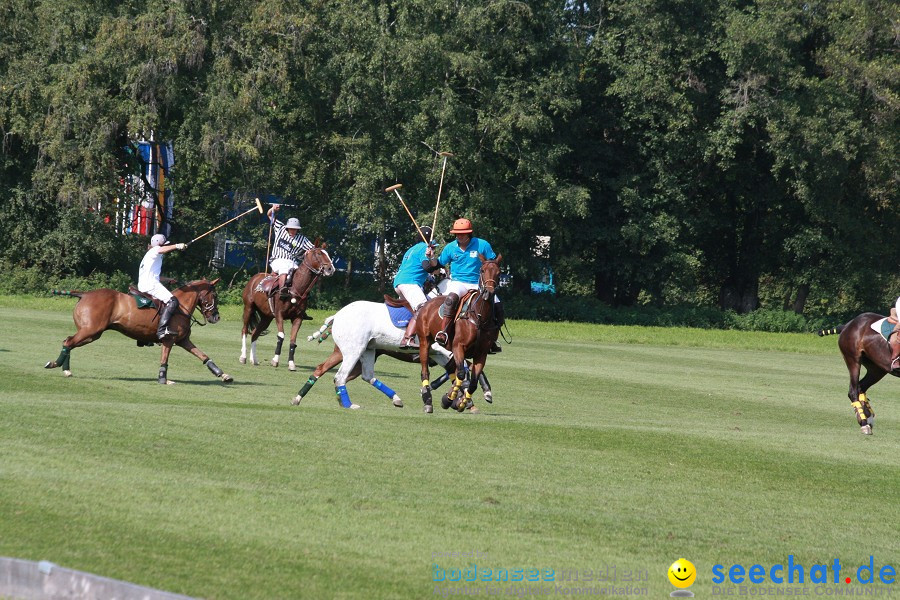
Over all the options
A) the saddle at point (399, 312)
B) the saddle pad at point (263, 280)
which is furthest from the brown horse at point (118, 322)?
the saddle pad at point (263, 280)

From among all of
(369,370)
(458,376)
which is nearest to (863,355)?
(458,376)

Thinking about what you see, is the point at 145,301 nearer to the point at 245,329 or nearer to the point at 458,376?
the point at 458,376

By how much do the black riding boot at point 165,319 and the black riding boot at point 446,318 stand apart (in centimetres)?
447

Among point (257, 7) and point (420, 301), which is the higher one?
point (257, 7)

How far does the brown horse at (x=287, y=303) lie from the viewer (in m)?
23.1

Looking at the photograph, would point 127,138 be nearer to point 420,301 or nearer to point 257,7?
point 257,7

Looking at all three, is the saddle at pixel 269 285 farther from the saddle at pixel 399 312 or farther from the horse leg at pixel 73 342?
the saddle at pixel 399 312

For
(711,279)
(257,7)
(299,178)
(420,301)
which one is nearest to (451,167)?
(299,178)

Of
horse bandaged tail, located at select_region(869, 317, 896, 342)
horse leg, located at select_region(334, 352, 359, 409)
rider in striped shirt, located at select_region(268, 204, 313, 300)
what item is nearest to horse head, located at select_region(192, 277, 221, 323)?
horse leg, located at select_region(334, 352, 359, 409)

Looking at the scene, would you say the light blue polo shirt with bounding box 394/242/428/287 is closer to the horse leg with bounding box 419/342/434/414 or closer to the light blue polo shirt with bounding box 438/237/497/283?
the light blue polo shirt with bounding box 438/237/497/283

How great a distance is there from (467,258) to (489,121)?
2887 centimetres

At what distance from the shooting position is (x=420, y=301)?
58.4 feet

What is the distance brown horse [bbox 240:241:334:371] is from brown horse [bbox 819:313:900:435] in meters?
9.22

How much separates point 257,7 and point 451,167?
29.8 feet
